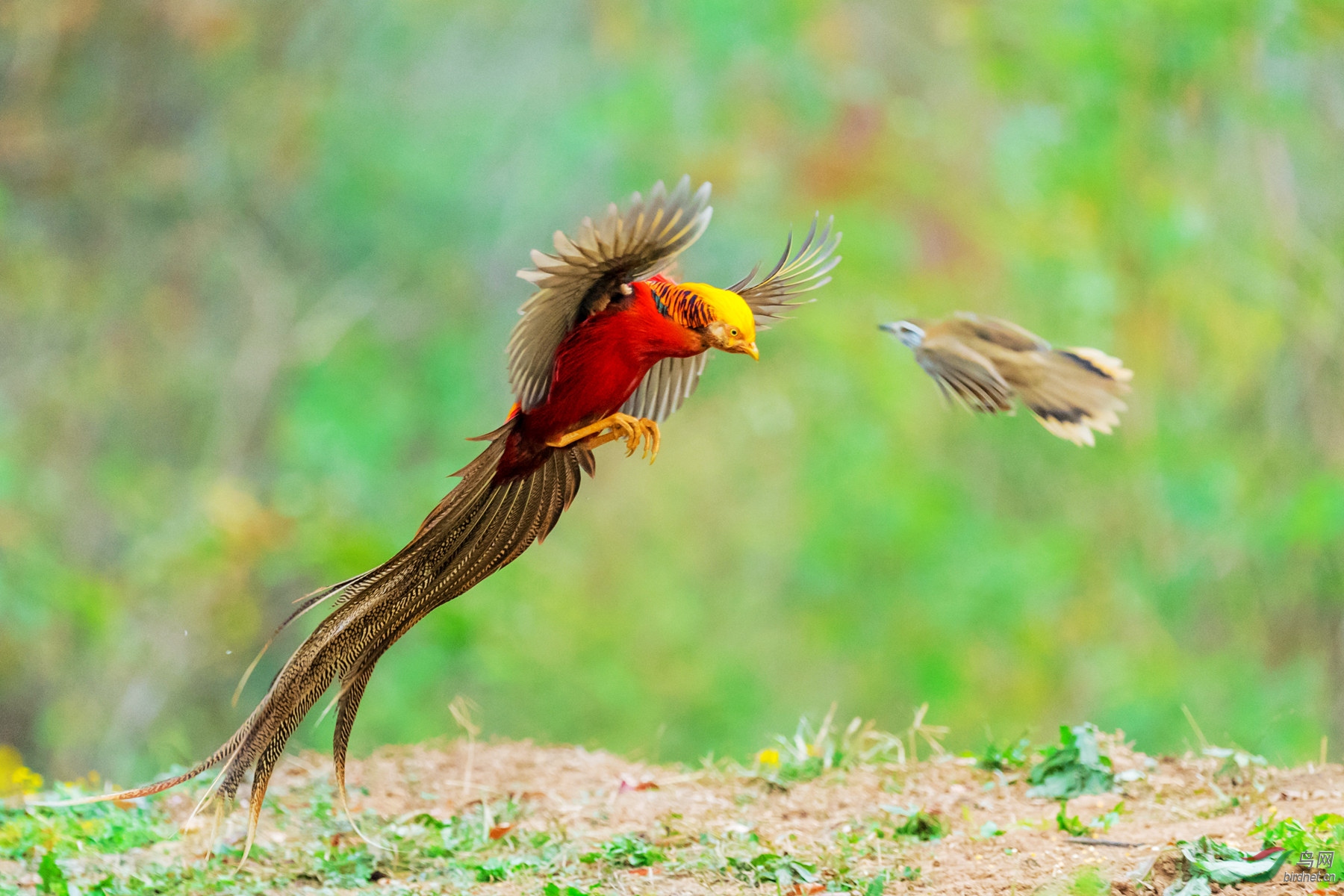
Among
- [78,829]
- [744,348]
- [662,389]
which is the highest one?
[662,389]

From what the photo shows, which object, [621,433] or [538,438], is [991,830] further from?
[538,438]

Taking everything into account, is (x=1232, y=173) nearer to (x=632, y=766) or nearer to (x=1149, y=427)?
(x=1149, y=427)

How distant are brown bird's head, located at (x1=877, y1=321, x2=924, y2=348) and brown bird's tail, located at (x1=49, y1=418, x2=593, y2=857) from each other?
921 millimetres

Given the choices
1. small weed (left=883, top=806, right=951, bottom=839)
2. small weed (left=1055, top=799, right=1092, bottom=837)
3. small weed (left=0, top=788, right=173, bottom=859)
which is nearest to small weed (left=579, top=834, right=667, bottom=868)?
small weed (left=883, top=806, right=951, bottom=839)

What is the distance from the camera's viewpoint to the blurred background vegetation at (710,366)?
888cm

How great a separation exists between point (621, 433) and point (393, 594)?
653 mm

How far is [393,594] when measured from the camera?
9.81 feet

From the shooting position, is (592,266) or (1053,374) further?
(1053,374)

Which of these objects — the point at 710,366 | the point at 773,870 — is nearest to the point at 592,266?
the point at 773,870

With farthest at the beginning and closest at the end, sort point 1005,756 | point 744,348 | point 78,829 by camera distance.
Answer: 1. point 1005,756
2. point 78,829
3. point 744,348

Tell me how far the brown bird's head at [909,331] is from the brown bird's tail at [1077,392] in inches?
10.9

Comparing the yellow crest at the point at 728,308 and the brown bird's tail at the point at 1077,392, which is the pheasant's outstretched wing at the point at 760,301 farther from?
the brown bird's tail at the point at 1077,392

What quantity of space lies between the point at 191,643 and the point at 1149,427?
7.23m

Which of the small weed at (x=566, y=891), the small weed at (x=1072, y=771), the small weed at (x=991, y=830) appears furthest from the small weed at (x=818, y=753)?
the small weed at (x=566, y=891)
